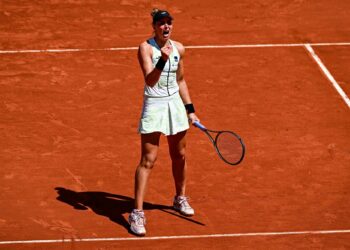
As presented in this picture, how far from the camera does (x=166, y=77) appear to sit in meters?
11.6

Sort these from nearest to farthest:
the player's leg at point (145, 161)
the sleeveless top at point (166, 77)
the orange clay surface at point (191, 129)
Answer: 1. the sleeveless top at point (166, 77)
2. the player's leg at point (145, 161)
3. the orange clay surface at point (191, 129)

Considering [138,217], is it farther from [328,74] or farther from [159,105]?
[328,74]

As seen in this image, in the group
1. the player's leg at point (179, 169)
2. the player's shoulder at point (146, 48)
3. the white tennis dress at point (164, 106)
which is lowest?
the player's leg at point (179, 169)

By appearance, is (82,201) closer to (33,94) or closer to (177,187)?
(177,187)

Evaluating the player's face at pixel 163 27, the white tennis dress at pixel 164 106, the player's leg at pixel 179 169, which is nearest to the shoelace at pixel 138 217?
the player's leg at pixel 179 169

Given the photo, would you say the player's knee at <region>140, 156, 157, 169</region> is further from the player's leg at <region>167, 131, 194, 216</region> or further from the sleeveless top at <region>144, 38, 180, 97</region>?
the sleeveless top at <region>144, 38, 180, 97</region>

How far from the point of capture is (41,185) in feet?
43.1

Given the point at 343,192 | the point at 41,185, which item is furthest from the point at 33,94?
the point at 343,192

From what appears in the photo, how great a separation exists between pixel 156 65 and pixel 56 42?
7.05 meters

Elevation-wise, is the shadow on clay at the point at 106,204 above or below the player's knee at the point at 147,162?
below

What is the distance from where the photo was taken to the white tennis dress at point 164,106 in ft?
38.0

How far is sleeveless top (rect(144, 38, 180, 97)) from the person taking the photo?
11523mm

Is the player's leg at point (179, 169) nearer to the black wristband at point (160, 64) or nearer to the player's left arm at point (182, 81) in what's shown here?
the player's left arm at point (182, 81)

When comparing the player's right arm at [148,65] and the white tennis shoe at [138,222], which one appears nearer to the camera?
the player's right arm at [148,65]
